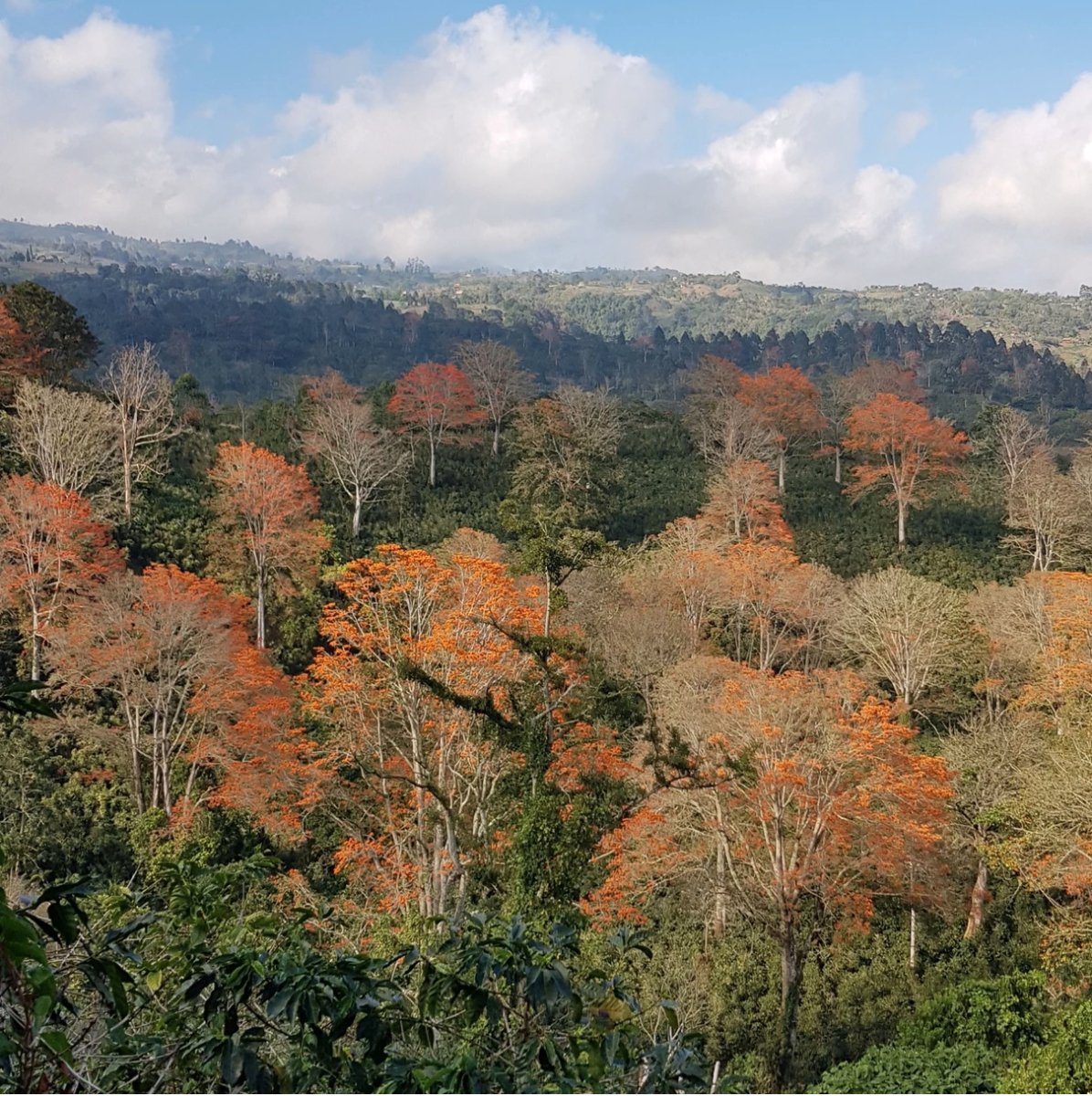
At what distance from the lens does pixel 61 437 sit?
22297 mm

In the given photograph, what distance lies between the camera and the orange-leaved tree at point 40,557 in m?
17.7

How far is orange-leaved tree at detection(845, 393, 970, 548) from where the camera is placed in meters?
32.8

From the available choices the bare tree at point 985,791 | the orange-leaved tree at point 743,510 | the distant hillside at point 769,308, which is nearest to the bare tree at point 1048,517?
the orange-leaved tree at point 743,510

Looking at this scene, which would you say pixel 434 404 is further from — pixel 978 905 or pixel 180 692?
pixel 978 905

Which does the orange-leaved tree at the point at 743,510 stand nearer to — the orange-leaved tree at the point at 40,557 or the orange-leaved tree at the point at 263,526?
the orange-leaved tree at the point at 263,526

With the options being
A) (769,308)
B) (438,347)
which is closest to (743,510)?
(438,347)

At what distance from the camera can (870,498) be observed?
36688 millimetres

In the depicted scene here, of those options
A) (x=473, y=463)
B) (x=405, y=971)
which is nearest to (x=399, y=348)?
(x=473, y=463)

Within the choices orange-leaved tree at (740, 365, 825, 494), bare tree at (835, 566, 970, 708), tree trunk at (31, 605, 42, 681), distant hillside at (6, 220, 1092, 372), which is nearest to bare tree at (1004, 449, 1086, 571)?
bare tree at (835, 566, 970, 708)

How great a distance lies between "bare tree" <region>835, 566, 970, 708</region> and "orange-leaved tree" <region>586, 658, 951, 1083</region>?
6.65 m

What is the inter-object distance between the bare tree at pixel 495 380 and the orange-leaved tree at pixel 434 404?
213 cm

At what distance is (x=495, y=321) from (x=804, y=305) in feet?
247

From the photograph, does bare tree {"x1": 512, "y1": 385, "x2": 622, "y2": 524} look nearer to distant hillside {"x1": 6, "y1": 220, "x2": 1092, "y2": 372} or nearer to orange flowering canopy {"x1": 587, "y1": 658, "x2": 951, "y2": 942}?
orange flowering canopy {"x1": 587, "y1": 658, "x2": 951, "y2": 942}

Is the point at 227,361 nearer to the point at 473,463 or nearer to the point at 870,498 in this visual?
the point at 473,463
